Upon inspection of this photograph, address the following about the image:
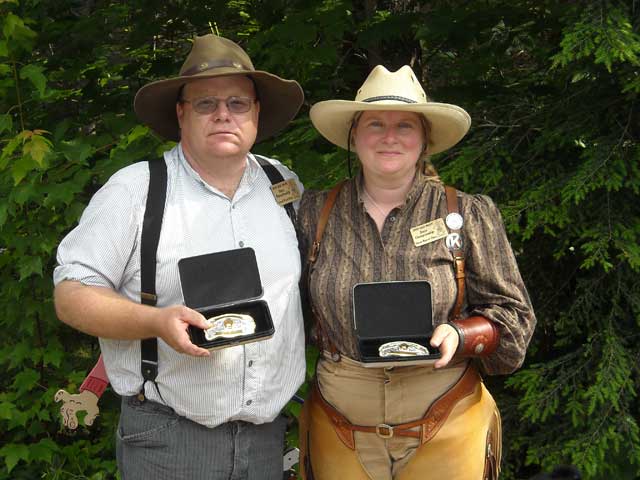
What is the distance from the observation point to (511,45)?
4469mm

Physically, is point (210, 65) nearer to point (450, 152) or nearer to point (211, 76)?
point (211, 76)

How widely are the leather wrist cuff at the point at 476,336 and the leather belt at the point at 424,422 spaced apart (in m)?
0.17

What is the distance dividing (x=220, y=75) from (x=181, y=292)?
2.31 ft

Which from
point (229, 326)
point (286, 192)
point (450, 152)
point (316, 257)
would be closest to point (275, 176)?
point (286, 192)

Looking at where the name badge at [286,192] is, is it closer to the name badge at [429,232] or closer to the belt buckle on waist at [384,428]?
the name badge at [429,232]

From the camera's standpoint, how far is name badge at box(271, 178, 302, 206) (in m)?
2.79

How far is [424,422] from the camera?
2.61 m

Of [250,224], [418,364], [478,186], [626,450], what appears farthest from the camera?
[478,186]

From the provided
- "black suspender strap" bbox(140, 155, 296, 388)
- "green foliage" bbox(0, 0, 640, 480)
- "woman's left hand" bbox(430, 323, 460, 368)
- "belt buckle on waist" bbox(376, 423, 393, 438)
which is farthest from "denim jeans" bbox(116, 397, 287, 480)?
"green foliage" bbox(0, 0, 640, 480)

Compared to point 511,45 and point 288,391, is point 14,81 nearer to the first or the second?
point 288,391

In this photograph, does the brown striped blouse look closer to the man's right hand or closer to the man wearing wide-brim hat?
the man wearing wide-brim hat

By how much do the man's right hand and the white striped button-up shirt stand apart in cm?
26

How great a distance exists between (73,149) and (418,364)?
7.01ft

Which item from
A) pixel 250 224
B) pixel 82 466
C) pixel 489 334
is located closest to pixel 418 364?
pixel 489 334
